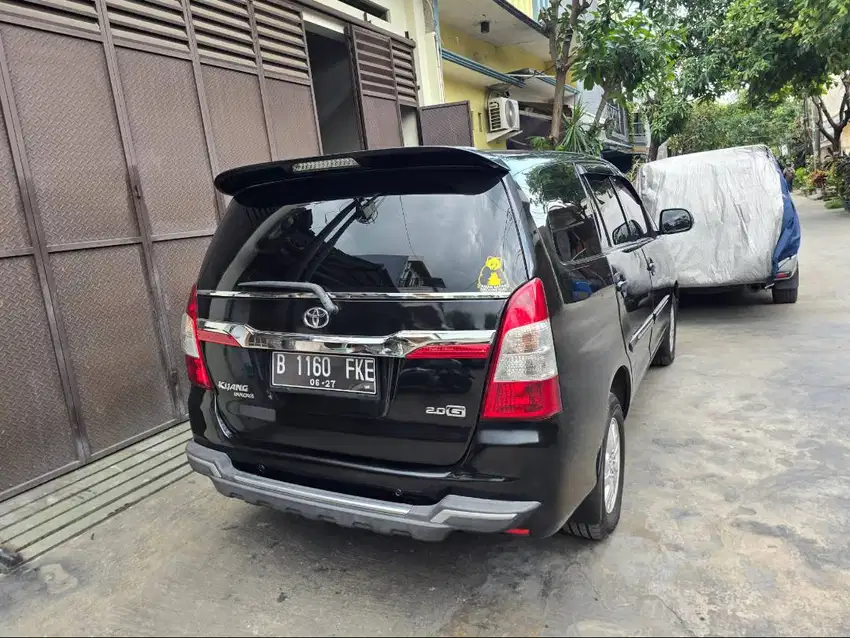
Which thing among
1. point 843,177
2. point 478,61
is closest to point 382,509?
point 478,61

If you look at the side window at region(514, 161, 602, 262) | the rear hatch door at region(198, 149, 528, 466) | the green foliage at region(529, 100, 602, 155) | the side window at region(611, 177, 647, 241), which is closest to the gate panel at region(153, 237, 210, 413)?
the rear hatch door at region(198, 149, 528, 466)

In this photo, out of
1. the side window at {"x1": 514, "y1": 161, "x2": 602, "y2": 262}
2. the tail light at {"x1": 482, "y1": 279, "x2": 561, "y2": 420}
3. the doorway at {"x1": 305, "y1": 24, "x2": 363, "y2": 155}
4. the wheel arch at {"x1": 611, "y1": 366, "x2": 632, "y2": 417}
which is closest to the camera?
the tail light at {"x1": 482, "y1": 279, "x2": 561, "y2": 420}

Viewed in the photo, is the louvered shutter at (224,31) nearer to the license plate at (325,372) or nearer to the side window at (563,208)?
the side window at (563,208)

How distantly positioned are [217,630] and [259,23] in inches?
205

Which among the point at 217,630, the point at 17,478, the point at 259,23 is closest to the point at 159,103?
the point at 259,23

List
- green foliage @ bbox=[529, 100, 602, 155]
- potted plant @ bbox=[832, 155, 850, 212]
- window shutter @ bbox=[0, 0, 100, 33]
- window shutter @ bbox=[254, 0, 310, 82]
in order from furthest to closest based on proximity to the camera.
→ potted plant @ bbox=[832, 155, 850, 212] < green foliage @ bbox=[529, 100, 602, 155] < window shutter @ bbox=[254, 0, 310, 82] < window shutter @ bbox=[0, 0, 100, 33]

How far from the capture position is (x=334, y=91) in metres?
7.54

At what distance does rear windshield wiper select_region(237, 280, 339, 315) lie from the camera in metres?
2.16

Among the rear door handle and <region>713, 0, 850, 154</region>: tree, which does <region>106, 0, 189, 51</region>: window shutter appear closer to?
the rear door handle

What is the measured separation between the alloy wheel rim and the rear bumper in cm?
76

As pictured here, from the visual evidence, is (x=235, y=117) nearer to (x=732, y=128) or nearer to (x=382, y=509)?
(x=382, y=509)

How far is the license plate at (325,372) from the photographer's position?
214cm

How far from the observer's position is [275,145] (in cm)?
560

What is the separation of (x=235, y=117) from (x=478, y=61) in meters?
7.77
